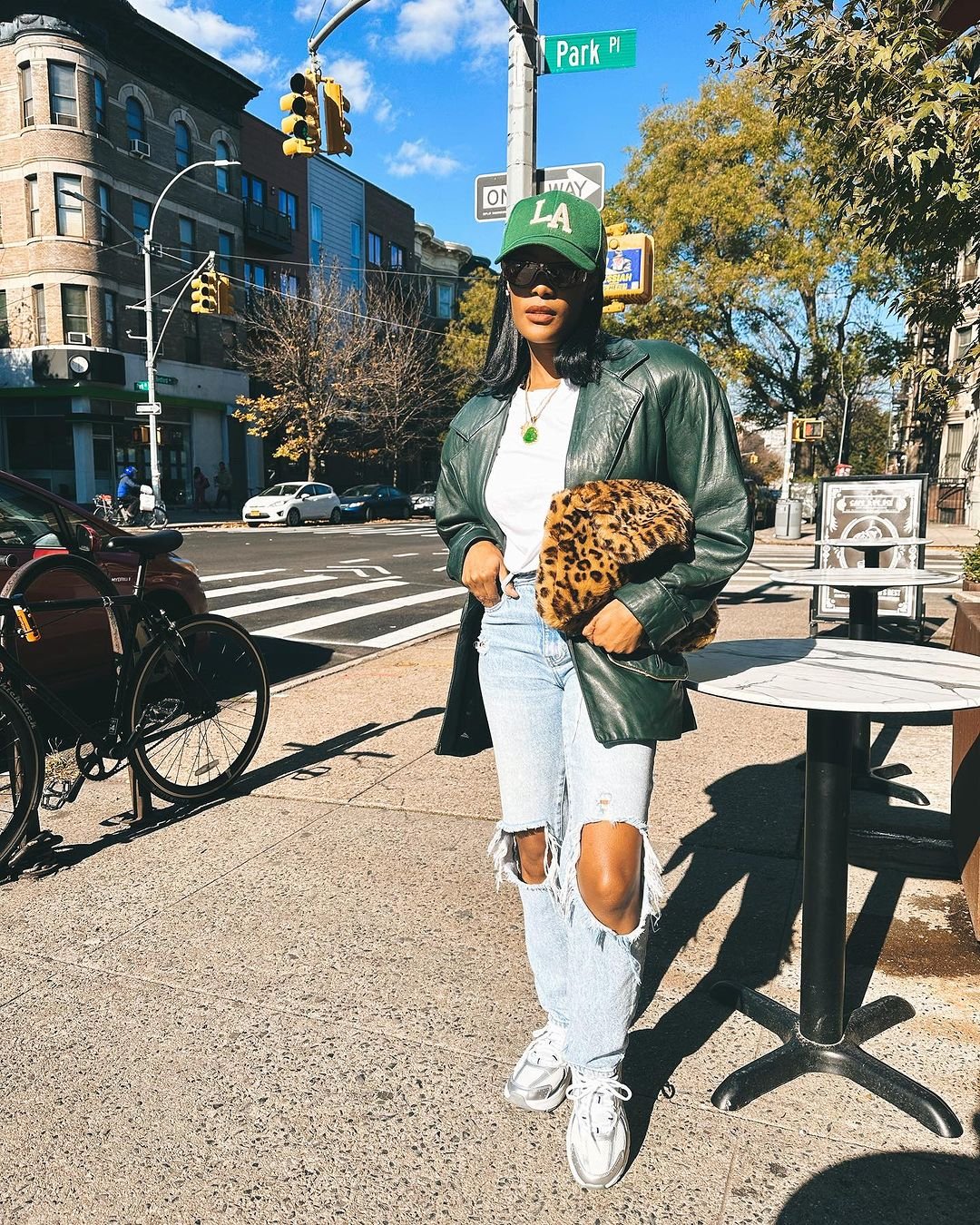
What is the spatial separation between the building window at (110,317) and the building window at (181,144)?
22.2ft

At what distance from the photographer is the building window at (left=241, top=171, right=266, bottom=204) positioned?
41.3 m

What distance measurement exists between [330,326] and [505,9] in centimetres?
3152

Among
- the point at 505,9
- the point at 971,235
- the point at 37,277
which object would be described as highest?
the point at 37,277

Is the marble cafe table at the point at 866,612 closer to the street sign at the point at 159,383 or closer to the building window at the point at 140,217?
the street sign at the point at 159,383

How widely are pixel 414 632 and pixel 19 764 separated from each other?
6.36 meters

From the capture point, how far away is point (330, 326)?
38281 millimetres

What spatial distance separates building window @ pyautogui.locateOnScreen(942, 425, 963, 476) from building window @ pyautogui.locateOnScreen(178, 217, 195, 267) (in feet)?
94.7

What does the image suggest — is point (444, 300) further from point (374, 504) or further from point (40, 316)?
point (40, 316)

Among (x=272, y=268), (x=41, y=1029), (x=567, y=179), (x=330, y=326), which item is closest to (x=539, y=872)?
(x=41, y=1029)

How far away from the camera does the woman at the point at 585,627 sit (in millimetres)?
2059

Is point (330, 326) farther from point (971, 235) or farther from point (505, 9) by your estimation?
point (971, 235)

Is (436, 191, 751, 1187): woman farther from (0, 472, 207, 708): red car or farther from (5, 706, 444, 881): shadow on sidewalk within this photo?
(0, 472, 207, 708): red car

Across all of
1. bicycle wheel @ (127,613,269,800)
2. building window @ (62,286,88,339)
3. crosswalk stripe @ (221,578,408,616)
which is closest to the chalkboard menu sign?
bicycle wheel @ (127,613,269,800)

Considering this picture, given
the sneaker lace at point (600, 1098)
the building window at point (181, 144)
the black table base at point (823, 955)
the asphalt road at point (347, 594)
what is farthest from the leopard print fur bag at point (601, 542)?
the building window at point (181, 144)
